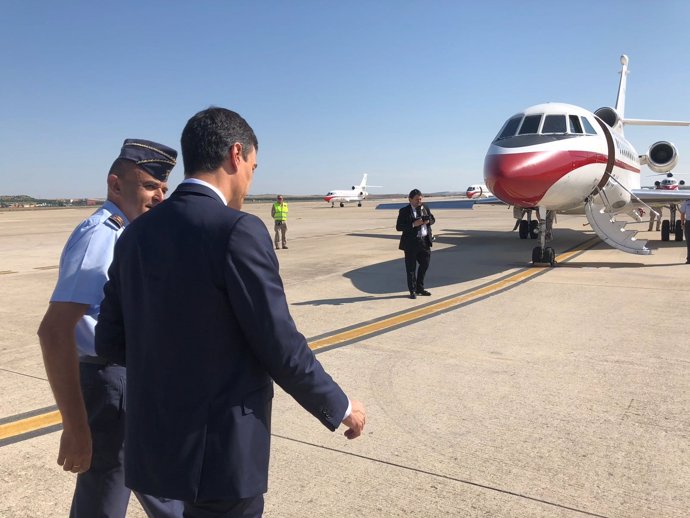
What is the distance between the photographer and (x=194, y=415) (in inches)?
69.6

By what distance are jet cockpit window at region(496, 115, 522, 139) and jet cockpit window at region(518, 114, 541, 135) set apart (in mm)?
160

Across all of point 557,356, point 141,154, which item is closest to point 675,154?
point 557,356

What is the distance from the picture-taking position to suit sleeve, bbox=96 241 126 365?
203 centimetres

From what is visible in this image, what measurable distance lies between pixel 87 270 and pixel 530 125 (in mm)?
11780

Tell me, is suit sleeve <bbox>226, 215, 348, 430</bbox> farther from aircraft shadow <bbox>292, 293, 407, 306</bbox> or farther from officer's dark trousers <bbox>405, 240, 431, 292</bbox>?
officer's dark trousers <bbox>405, 240, 431, 292</bbox>

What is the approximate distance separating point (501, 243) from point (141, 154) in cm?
1870

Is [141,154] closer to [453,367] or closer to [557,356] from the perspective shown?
[453,367]

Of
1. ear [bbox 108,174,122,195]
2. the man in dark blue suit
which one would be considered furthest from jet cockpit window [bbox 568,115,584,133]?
the man in dark blue suit

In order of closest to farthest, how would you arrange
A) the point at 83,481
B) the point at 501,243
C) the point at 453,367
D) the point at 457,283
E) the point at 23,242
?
the point at 83,481, the point at 453,367, the point at 457,283, the point at 501,243, the point at 23,242

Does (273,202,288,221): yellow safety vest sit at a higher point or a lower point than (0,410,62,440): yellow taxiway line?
higher

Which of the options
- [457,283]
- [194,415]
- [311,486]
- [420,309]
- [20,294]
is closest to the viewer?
[194,415]

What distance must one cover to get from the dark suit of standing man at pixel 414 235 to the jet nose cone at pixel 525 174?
2.52 metres

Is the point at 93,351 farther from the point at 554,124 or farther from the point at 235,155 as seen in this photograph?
the point at 554,124

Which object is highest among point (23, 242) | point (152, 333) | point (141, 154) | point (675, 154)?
point (675, 154)
